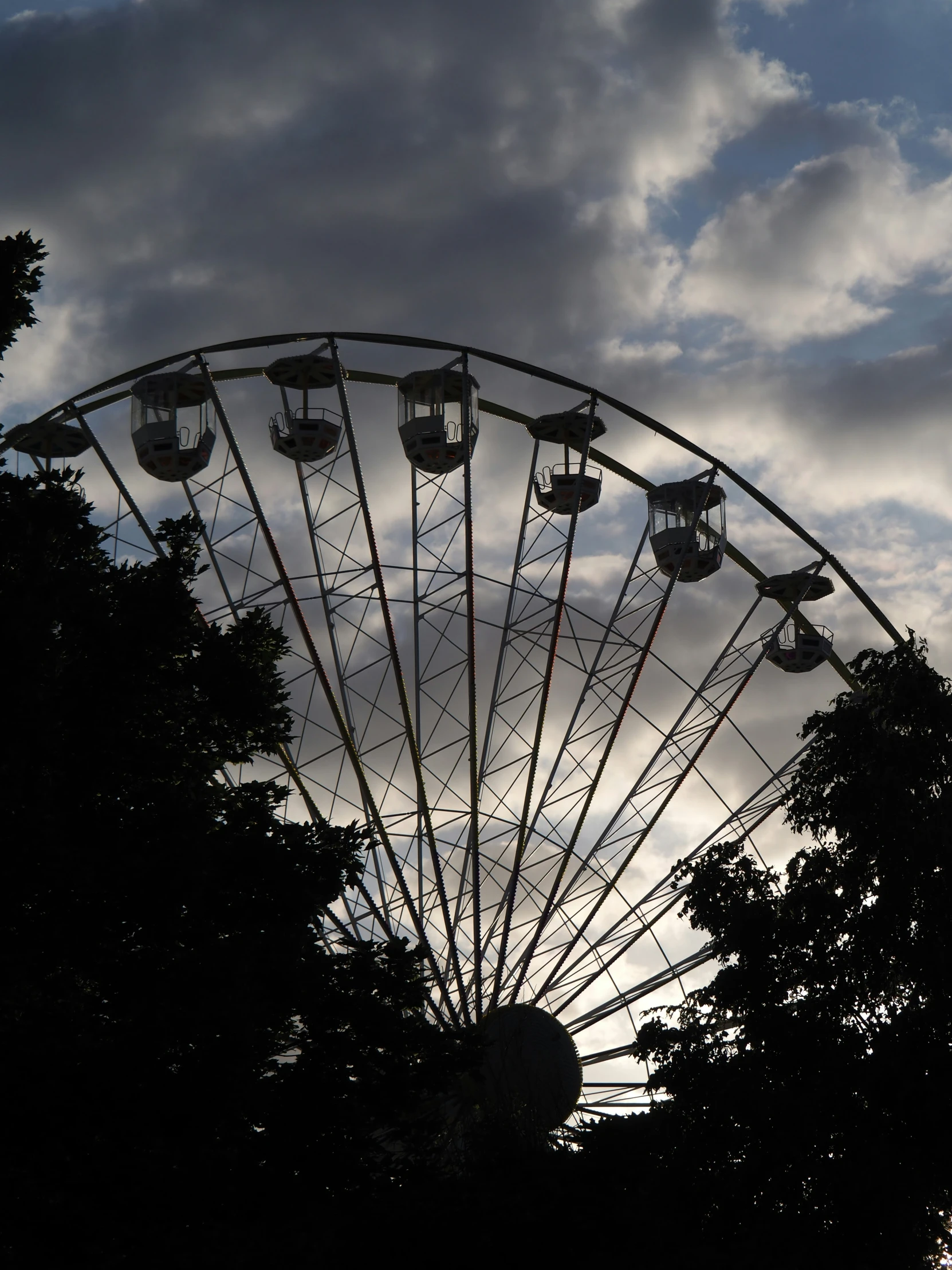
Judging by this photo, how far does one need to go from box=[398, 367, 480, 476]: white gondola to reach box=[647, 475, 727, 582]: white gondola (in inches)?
194

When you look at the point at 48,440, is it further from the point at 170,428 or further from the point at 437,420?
the point at 437,420

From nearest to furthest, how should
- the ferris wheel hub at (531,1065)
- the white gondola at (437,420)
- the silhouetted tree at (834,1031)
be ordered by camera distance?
1. the silhouetted tree at (834,1031)
2. the ferris wheel hub at (531,1065)
3. the white gondola at (437,420)

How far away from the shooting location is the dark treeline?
48.3 feet

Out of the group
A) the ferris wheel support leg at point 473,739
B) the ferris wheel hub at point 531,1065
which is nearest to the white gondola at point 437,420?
the ferris wheel support leg at point 473,739

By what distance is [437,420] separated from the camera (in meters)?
27.3

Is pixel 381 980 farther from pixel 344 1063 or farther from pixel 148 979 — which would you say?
pixel 148 979

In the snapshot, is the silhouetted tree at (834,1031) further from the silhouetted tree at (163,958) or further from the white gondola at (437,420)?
the white gondola at (437,420)

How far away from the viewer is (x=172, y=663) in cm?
1881

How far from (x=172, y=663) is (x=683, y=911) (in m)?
7.79

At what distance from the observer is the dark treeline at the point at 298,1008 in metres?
14.7

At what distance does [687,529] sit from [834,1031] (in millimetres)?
15588

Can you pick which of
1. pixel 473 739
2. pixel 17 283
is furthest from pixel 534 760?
pixel 17 283

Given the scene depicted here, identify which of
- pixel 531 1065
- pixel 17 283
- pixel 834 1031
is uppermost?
pixel 17 283

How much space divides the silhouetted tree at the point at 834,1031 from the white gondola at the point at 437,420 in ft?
38.4
